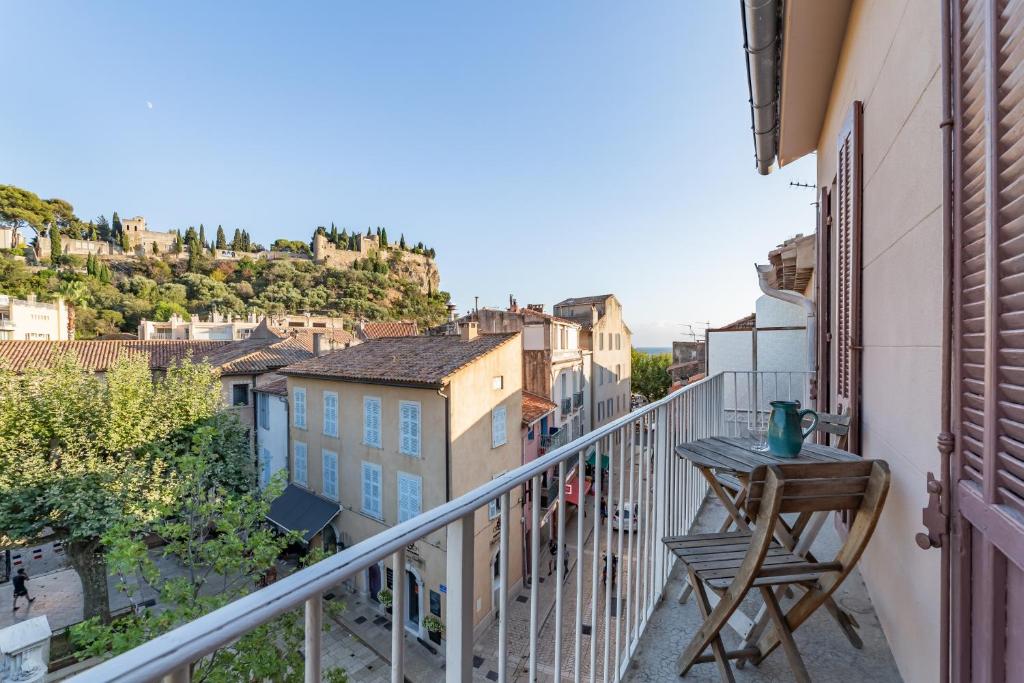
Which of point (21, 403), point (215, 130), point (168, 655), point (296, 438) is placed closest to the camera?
point (168, 655)

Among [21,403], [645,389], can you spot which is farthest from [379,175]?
[645,389]

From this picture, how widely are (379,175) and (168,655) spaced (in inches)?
954

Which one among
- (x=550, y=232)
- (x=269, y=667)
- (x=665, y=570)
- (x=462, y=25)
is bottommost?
(x=269, y=667)

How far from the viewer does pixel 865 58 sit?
7.74 ft

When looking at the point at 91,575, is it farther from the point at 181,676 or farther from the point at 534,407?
the point at 181,676

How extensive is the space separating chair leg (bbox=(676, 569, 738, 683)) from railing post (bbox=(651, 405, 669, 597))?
43cm

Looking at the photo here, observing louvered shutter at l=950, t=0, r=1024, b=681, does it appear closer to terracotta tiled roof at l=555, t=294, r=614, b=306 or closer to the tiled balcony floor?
the tiled balcony floor

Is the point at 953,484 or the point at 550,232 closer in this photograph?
the point at 953,484

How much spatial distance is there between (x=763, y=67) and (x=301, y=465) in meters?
13.2

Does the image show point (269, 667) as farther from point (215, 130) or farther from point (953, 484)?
point (215, 130)

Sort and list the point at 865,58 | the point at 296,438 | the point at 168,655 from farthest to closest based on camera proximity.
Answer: the point at 296,438
the point at 865,58
the point at 168,655

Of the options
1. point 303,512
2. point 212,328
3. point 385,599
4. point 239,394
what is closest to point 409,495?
point 303,512

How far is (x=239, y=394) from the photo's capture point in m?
14.6

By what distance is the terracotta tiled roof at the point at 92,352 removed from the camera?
555 inches
